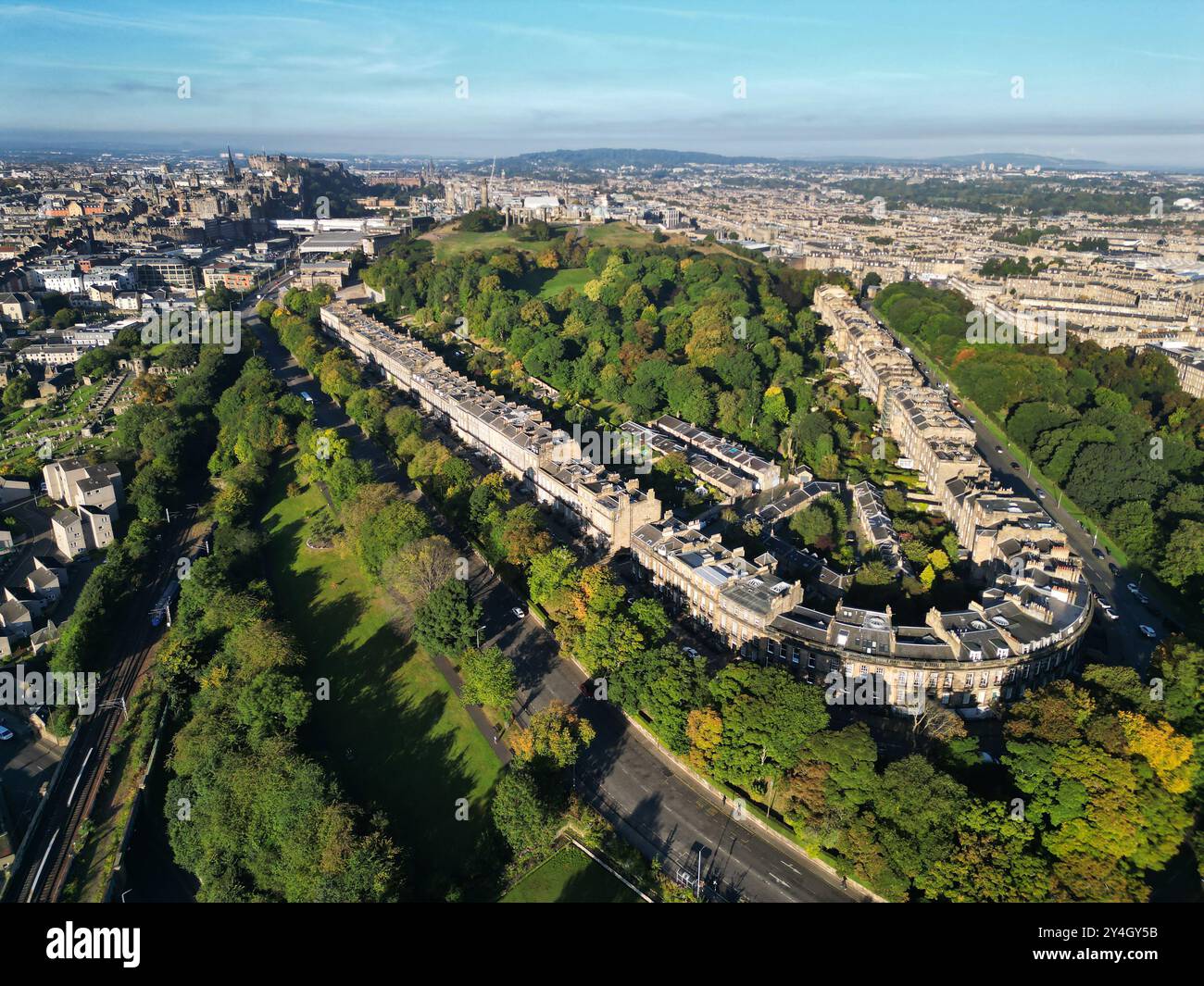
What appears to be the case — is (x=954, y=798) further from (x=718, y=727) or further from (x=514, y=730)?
(x=514, y=730)

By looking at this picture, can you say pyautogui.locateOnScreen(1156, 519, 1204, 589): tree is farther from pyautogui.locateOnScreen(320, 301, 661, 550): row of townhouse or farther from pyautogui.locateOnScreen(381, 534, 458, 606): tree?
pyautogui.locateOnScreen(381, 534, 458, 606): tree

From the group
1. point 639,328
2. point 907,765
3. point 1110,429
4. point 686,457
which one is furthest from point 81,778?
point 1110,429

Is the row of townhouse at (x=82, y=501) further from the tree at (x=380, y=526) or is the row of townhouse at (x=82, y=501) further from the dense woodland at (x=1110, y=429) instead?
the dense woodland at (x=1110, y=429)

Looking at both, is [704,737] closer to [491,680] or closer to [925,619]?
[491,680]

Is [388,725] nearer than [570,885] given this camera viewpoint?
No

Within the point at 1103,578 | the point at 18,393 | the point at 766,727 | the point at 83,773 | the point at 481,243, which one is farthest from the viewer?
the point at 481,243

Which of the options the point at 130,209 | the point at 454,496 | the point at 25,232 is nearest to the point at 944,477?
the point at 454,496

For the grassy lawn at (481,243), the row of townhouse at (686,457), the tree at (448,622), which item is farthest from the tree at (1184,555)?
the grassy lawn at (481,243)
